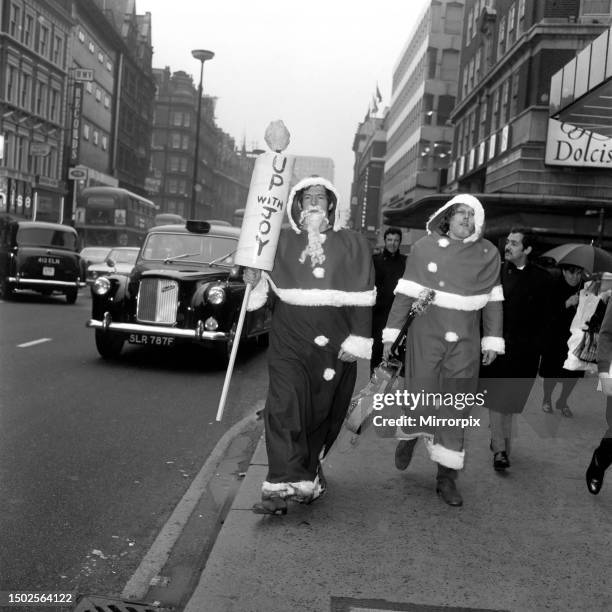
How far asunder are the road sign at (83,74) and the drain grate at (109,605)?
175 feet

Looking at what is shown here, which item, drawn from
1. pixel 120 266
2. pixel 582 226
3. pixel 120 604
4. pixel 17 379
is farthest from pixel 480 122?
pixel 120 604

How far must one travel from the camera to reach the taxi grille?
33.3ft

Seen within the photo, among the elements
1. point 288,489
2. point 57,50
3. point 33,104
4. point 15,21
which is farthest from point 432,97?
point 288,489

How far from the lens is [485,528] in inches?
175

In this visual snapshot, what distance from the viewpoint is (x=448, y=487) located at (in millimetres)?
4922

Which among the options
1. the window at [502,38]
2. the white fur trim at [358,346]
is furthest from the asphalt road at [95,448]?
the window at [502,38]

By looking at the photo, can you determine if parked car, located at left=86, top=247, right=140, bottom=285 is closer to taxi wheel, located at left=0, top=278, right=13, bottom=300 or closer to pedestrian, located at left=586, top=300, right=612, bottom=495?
taxi wheel, located at left=0, top=278, right=13, bottom=300

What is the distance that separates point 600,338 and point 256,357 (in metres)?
7.78

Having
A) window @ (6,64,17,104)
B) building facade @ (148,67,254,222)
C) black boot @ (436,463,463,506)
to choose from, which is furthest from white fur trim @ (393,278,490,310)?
building facade @ (148,67,254,222)

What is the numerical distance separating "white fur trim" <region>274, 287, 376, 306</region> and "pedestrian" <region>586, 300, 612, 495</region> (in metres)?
1.36

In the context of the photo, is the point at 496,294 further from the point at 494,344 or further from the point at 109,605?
the point at 109,605

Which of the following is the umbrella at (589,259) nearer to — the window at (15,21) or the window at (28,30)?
the window at (15,21)

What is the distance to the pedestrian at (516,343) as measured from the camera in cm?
571

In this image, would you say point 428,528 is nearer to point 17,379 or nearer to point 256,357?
point 17,379
